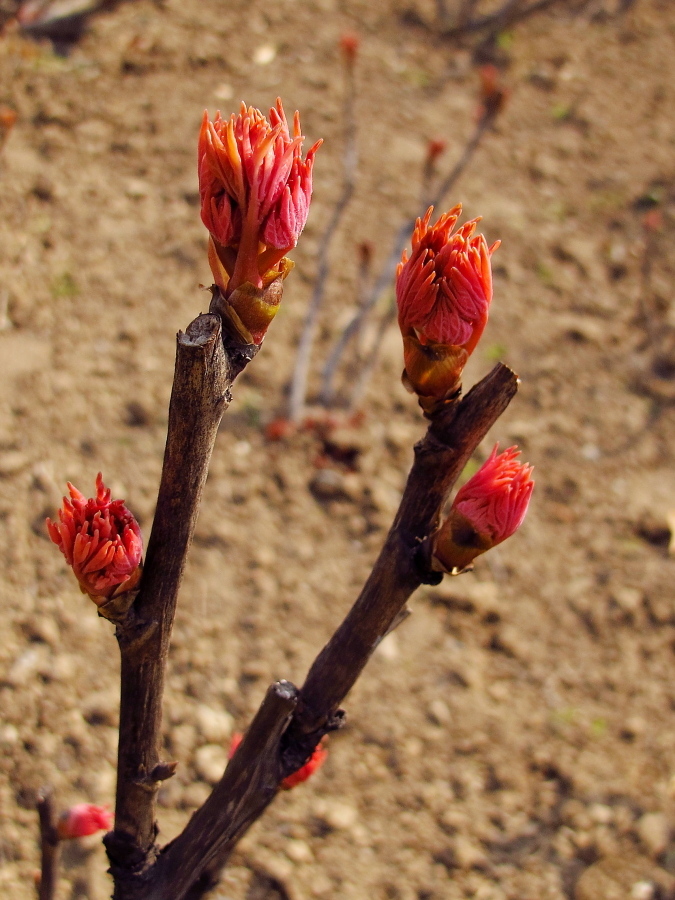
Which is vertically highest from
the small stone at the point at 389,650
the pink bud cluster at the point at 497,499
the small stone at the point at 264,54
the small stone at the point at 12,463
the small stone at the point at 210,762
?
the small stone at the point at 264,54

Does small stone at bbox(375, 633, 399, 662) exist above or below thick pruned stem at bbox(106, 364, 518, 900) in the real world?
below

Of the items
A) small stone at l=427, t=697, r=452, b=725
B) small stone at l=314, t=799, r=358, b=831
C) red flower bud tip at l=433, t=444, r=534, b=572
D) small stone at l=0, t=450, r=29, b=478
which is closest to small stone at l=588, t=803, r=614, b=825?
small stone at l=427, t=697, r=452, b=725

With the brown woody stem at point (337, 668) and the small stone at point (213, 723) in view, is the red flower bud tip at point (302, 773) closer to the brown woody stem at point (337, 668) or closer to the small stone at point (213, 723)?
the brown woody stem at point (337, 668)

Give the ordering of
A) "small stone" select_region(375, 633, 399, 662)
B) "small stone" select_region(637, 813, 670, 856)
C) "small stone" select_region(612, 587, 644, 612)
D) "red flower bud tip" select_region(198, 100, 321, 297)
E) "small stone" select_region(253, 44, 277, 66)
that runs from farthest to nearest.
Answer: "small stone" select_region(253, 44, 277, 66) → "small stone" select_region(612, 587, 644, 612) → "small stone" select_region(375, 633, 399, 662) → "small stone" select_region(637, 813, 670, 856) → "red flower bud tip" select_region(198, 100, 321, 297)

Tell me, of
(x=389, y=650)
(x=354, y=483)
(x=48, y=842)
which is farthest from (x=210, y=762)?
(x=354, y=483)

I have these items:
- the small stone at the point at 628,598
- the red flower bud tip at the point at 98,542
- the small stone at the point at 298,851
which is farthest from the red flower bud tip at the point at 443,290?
the small stone at the point at 628,598

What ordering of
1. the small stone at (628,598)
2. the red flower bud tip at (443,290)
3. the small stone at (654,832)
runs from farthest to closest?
the small stone at (628,598)
the small stone at (654,832)
the red flower bud tip at (443,290)

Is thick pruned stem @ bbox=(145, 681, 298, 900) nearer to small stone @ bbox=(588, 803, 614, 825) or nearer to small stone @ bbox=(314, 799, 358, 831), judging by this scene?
small stone @ bbox=(314, 799, 358, 831)
